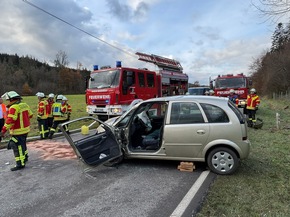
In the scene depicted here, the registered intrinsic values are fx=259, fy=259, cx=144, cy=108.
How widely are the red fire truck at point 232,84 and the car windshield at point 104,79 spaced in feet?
25.3

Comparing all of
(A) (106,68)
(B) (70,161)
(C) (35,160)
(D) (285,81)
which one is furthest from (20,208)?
(D) (285,81)

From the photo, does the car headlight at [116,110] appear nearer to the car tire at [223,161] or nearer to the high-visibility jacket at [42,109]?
the high-visibility jacket at [42,109]

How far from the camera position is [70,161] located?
6.22m

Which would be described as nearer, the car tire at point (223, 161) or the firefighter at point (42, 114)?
the car tire at point (223, 161)

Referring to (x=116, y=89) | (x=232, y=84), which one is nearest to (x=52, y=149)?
(x=116, y=89)

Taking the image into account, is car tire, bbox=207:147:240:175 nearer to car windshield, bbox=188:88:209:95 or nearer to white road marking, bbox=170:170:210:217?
white road marking, bbox=170:170:210:217

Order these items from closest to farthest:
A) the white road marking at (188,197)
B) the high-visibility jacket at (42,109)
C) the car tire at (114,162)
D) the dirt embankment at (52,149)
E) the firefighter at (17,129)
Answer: the white road marking at (188,197), the car tire at (114,162), the firefighter at (17,129), the dirt embankment at (52,149), the high-visibility jacket at (42,109)

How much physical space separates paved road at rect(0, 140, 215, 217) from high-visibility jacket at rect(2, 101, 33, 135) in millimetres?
881

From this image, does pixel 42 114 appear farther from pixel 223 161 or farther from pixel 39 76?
pixel 39 76

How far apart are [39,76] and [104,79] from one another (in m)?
82.2

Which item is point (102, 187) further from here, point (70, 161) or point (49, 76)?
point (49, 76)

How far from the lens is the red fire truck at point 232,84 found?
15633 mm

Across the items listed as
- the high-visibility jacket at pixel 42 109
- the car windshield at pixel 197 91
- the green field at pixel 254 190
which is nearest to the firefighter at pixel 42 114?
the high-visibility jacket at pixel 42 109

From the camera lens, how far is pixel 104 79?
11125 millimetres
